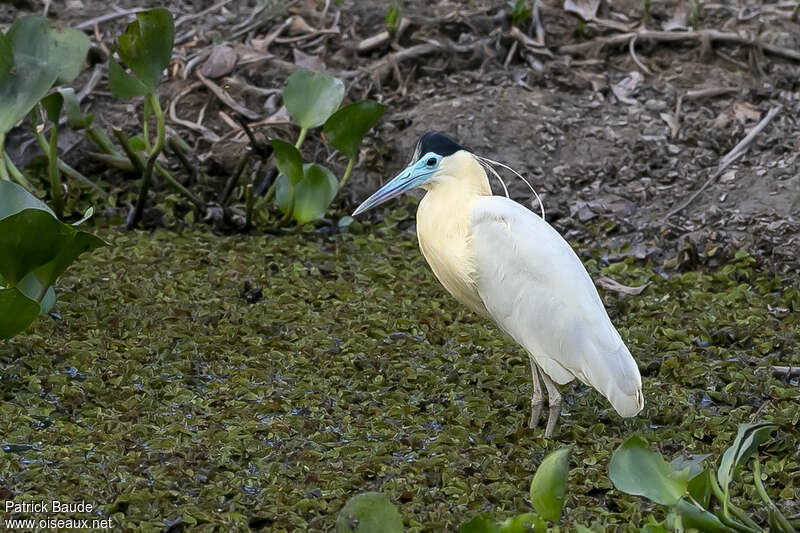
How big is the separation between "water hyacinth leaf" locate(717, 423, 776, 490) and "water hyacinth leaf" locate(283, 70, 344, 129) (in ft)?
10.8

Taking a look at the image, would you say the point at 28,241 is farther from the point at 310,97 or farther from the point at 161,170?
the point at 310,97

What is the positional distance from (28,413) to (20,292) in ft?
1.43

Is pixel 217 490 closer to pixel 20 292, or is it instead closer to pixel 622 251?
pixel 20 292

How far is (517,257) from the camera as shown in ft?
13.5

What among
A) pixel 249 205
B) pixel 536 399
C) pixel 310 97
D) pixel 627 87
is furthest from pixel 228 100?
pixel 536 399

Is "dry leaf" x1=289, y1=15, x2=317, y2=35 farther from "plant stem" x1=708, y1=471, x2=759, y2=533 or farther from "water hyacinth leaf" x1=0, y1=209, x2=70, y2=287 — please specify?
"plant stem" x1=708, y1=471, x2=759, y2=533

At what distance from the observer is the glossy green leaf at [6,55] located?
497cm

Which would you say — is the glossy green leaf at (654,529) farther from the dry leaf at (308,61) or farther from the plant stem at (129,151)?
the dry leaf at (308,61)

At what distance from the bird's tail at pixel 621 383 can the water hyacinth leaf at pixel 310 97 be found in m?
2.52

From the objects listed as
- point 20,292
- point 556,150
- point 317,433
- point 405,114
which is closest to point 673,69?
point 556,150

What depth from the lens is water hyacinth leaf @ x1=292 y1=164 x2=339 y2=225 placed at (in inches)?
230

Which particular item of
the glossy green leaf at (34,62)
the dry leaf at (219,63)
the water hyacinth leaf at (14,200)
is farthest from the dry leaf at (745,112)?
the water hyacinth leaf at (14,200)

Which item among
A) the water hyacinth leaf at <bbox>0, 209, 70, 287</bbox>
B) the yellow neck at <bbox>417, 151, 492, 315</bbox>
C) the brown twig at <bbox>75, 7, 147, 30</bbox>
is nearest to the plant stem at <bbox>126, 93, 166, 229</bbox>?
the water hyacinth leaf at <bbox>0, 209, 70, 287</bbox>

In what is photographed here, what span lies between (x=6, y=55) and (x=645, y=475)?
11.3 feet
